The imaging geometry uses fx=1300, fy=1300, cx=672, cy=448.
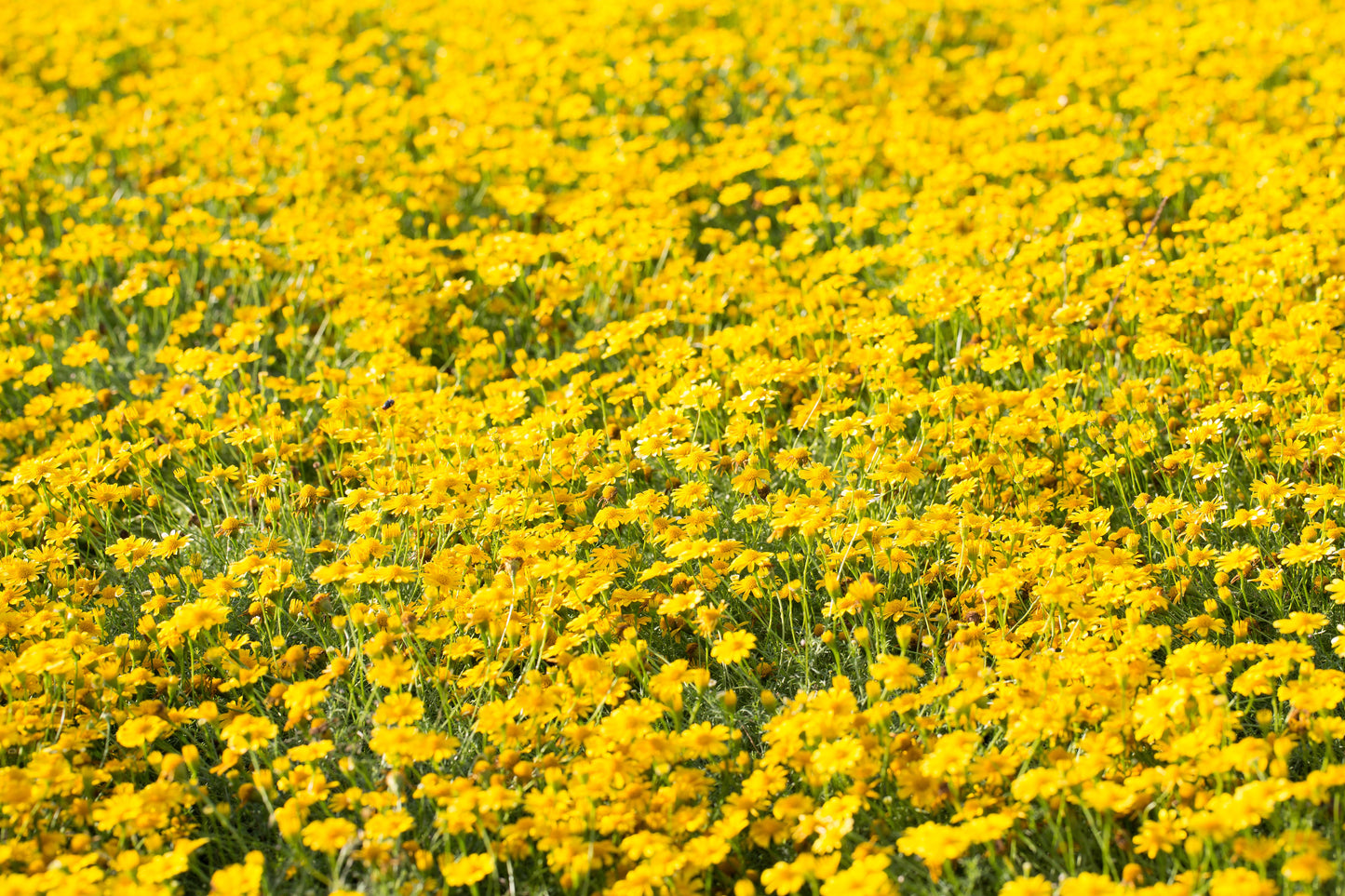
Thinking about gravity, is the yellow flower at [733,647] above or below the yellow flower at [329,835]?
above

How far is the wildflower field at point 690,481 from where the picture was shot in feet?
9.07

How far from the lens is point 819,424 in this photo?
436cm

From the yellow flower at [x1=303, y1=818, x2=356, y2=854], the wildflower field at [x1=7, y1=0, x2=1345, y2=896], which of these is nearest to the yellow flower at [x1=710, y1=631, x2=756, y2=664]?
the wildflower field at [x1=7, y1=0, x2=1345, y2=896]

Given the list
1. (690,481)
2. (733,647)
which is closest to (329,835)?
(733,647)

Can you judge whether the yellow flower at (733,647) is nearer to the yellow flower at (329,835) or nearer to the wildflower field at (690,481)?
the wildflower field at (690,481)

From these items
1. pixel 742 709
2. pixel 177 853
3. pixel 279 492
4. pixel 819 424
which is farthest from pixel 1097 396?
pixel 177 853

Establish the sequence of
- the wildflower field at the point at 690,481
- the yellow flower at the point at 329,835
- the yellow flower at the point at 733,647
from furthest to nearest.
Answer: the yellow flower at the point at 733,647
the wildflower field at the point at 690,481
the yellow flower at the point at 329,835

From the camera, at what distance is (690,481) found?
13.4 ft

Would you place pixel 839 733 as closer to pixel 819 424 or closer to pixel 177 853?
pixel 177 853

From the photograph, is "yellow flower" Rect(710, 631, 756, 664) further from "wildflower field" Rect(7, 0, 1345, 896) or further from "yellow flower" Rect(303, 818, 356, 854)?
"yellow flower" Rect(303, 818, 356, 854)

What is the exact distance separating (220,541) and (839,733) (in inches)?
87.9

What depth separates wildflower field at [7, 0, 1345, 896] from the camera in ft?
9.07

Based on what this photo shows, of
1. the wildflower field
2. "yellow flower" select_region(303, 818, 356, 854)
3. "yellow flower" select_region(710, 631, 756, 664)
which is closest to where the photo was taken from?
"yellow flower" select_region(303, 818, 356, 854)

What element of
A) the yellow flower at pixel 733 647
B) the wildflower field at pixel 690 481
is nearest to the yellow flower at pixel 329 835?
the wildflower field at pixel 690 481
